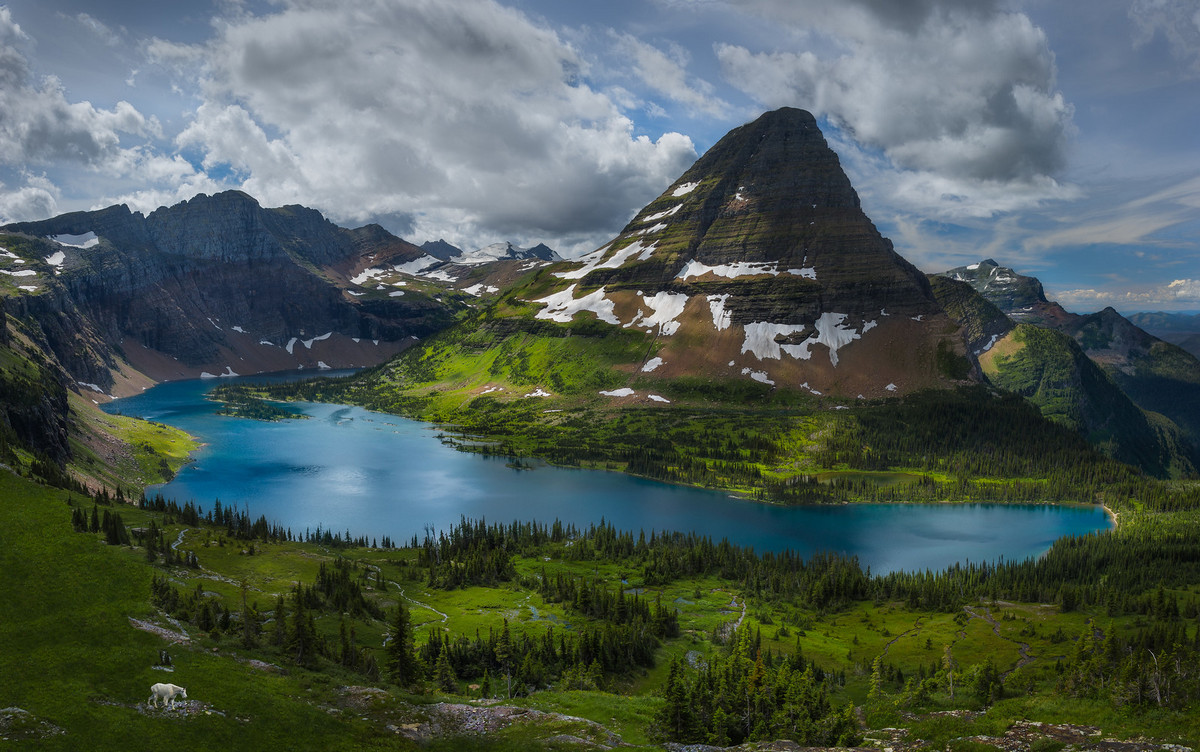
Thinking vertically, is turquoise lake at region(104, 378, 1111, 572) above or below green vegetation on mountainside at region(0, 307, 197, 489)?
below

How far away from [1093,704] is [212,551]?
90.6 metres

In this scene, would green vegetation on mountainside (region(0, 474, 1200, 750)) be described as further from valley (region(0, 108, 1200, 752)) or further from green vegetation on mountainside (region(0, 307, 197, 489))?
green vegetation on mountainside (region(0, 307, 197, 489))

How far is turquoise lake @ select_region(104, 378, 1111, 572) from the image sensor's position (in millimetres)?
128750

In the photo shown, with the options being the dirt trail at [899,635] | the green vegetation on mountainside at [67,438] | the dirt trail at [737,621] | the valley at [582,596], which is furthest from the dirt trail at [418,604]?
the dirt trail at [899,635]

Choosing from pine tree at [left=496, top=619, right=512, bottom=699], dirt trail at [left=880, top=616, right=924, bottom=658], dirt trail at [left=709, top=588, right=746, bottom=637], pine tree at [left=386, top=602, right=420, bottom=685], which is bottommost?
dirt trail at [left=709, top=588, right=746, bottom=637]

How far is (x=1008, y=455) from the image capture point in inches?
7534

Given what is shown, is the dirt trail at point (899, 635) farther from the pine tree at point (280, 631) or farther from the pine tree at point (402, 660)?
the pine tree at point (280, 631)

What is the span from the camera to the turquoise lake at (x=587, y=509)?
129 meters

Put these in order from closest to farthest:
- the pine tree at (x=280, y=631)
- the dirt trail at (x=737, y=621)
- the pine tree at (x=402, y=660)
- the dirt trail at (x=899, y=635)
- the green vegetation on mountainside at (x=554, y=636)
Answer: the green vegetation on mountainside at (x=554, y=636) → the pine tree at (x=280, y=631) → the pine tree at (x=402, y=660) → the dirt trail at (x=899, y=635) → the dirt trail at (x=737, y=621)

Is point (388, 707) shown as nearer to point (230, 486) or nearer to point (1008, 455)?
point (230, 486)

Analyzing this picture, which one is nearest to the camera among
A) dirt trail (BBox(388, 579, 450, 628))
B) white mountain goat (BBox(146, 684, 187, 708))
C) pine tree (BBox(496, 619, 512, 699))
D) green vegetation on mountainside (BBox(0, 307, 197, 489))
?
white mountain goat (BBox(146, 684, 187, 708))

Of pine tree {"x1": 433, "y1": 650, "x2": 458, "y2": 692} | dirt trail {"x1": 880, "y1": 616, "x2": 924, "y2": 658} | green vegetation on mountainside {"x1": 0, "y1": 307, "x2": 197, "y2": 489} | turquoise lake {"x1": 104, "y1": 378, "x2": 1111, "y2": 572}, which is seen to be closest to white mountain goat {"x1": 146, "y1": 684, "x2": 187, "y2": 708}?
pine tree {"x1": 433, "y1": 650, "x2": 458, "y2": 692}

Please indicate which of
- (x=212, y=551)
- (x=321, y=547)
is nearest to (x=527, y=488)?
(x=321, y=547)

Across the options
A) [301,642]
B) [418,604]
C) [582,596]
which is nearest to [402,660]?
[301,642]
